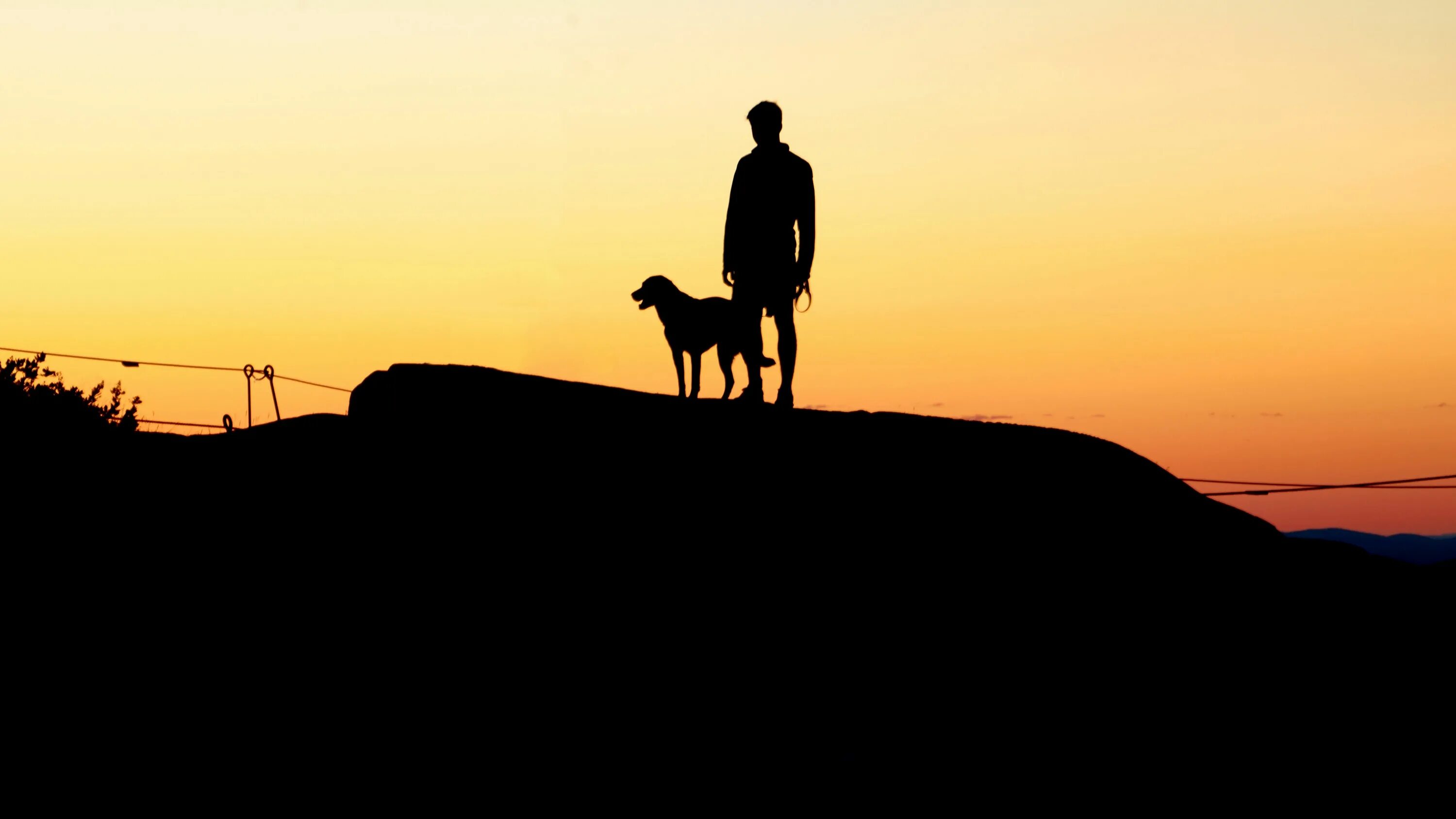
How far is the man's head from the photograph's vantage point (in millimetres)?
12438

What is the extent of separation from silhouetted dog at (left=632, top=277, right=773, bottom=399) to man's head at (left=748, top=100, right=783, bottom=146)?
3696 millimetres

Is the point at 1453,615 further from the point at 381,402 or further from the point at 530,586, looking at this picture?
the point at 381,402

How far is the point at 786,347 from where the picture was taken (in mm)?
12781

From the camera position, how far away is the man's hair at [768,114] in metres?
12.4

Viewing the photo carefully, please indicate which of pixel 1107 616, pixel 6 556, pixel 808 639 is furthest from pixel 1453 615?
pixel 6 556

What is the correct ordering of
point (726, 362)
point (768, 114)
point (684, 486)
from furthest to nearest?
1. point (726, 362)
2. point (768, 114)
3. point (684, 486)

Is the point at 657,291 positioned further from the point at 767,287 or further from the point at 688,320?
the point at 767,287

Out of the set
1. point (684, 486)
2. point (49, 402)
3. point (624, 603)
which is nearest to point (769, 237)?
point (684, 486)

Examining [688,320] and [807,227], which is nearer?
[807,227]

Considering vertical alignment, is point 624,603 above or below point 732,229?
below

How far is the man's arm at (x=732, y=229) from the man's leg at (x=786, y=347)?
59cm

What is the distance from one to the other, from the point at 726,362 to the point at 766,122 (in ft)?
12.6

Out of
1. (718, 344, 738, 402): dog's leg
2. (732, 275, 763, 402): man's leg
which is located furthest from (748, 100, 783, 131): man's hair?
(718, 344, 738, 402): dog's leg

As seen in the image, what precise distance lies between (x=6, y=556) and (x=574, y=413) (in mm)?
4470
